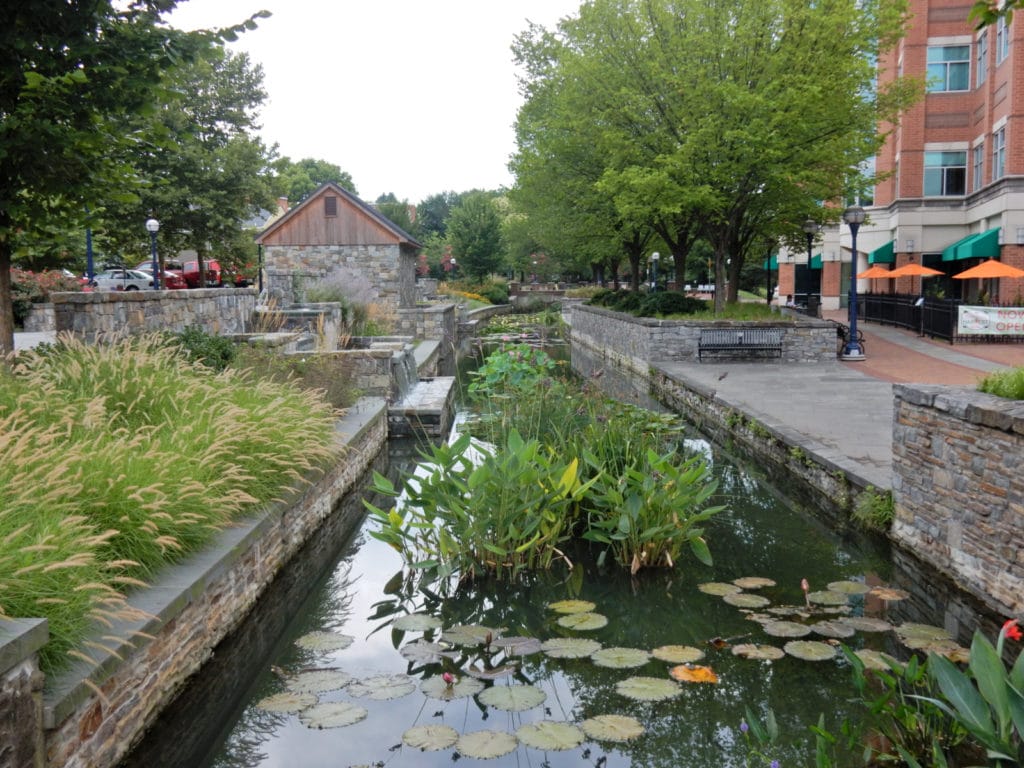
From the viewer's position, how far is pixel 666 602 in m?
6.94

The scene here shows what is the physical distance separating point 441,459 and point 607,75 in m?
17.2

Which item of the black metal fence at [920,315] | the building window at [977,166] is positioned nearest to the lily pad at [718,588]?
the black metal fence at [920,315]

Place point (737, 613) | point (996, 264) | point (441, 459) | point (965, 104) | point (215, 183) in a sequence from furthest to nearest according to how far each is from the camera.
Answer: point (965, 104), point (215, 183), point (996, 264), point (441, 459), point (737, 613)

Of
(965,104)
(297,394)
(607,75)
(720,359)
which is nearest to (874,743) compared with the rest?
(297,394)

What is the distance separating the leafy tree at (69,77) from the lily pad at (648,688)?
5919 mm

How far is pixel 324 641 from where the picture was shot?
20.5 feet

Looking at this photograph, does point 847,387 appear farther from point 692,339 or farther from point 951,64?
point 951,64

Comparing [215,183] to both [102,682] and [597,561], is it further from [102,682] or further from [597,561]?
[102,682]

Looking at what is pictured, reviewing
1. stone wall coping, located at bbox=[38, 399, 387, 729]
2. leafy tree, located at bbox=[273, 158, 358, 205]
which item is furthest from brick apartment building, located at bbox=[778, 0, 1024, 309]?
leafy tree, located at bbox=[273, 158, 358, 205]

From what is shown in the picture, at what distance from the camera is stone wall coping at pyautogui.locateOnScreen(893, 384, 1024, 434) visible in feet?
20.1

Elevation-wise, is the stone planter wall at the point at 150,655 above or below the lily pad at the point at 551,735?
above

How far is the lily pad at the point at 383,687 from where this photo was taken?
17.5 feet

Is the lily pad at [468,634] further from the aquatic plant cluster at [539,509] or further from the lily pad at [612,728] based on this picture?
the lily pad at [612,728]

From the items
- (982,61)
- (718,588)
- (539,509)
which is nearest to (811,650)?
(718,588)
